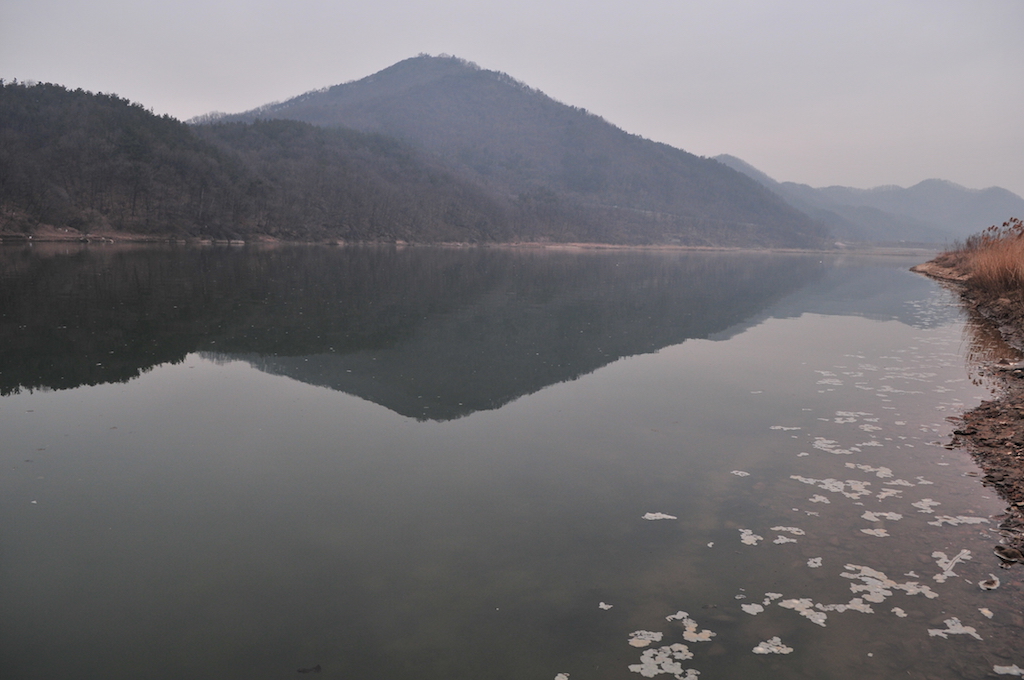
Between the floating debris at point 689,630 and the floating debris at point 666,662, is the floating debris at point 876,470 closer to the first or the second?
the floating debris at point 689,630

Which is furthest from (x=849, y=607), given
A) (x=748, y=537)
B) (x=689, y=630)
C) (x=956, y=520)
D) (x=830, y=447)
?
(x=830, y=447)

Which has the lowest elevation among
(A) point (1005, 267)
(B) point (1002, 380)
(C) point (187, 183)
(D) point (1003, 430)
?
(D) point (1003, 430)

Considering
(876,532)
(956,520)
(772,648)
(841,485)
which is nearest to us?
(772,648)

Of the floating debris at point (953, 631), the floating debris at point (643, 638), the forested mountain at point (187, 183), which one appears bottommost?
the floating debris at point (953, 631)

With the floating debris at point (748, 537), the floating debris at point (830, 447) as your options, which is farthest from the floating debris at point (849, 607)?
the floating debris at point (830, 447)

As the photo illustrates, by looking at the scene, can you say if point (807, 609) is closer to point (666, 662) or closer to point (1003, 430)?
point (666, 662)

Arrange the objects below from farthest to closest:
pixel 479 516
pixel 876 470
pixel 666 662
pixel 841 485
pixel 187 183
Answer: pixel 187 183 → pixel 876 470 → pixel 841 485 → pixel 479 516 → pixel 666 662
